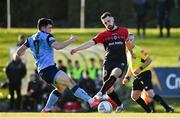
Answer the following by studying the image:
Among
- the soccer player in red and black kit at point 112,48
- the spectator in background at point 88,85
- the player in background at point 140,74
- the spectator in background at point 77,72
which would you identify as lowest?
the spectator in background at point 88,85

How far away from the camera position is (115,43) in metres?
21.0

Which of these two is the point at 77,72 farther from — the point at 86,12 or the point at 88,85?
the point at 86,12

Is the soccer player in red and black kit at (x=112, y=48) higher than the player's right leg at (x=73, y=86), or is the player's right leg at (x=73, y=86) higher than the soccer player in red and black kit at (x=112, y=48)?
the soccer player in red and black kit at (x=112, y=48)

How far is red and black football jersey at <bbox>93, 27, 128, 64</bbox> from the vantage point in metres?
21.0

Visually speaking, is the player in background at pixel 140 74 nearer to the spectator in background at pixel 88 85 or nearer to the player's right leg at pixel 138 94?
the player's right leg at pixel 138 94

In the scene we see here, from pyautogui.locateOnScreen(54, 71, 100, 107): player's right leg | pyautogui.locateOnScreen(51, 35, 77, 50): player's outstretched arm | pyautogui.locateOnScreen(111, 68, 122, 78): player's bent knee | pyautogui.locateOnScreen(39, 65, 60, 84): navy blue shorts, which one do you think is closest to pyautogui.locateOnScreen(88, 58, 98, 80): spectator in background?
pyautogui.locateOnScreen(111, 68, 122, 78): player's bent knee

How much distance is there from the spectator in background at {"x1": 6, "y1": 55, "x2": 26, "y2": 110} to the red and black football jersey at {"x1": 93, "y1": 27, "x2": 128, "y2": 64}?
9.82 metres

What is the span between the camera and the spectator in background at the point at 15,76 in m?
30.5

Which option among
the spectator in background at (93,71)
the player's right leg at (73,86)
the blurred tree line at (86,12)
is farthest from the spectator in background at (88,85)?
the blurred tree line at (86,12)

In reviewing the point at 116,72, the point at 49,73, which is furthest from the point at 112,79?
the point at 49,73

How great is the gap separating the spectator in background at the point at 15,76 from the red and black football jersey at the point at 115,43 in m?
9.82

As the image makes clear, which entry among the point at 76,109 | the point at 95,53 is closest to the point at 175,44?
the point at 95,53

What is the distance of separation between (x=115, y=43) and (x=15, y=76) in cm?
1019

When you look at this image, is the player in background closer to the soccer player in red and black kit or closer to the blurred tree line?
the soccer player in red and black kit
